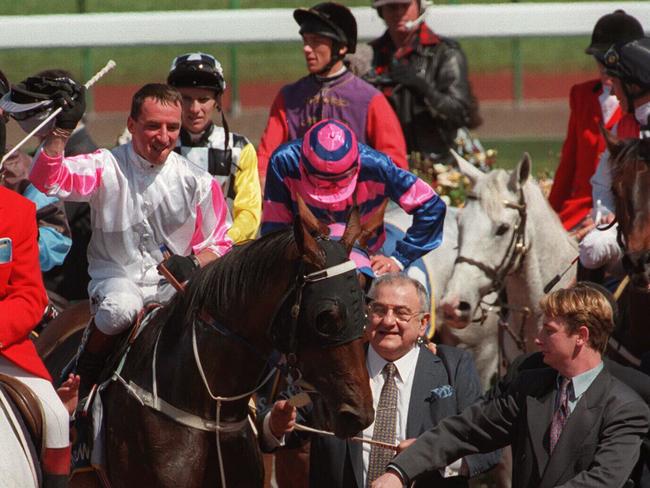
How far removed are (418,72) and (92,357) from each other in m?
4.62

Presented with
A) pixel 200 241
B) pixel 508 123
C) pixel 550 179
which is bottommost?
pixel 508 123

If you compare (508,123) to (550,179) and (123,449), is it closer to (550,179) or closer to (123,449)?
(550,179)

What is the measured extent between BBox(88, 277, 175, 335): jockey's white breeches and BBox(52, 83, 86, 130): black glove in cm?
77

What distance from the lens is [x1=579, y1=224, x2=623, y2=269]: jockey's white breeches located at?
822 cm

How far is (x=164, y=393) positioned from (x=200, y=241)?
3.31 ft

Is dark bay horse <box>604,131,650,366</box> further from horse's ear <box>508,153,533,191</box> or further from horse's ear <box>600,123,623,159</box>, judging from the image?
horse's ear <box>508,153,533,191</box>

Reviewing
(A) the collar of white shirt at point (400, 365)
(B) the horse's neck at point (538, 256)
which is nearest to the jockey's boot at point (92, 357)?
(A) the collar of white shirt at point (400, 365)

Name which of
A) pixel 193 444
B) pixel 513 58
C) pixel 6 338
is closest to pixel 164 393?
pixel 193 444

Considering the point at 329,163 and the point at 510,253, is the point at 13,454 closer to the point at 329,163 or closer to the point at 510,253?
the point at 329,163

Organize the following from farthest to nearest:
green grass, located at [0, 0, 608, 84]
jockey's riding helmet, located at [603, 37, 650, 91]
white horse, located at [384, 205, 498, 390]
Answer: green grass, located at [0, 0, 608, 84] → white horse, located at [384, 205, 498, 390] → jockey's riding helmet, located at [603, 37, 650, 91]

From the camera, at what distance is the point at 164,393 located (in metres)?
6.25

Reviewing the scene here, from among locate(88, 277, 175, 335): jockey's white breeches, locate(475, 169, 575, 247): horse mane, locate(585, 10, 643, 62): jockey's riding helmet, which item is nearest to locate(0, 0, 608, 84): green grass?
locate(585, 10, 643, 62): jockey's riding helmet

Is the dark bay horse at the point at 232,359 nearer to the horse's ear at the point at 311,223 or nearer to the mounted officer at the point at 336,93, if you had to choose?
the horse's ear at the point at 311,223

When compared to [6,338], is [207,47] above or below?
below
